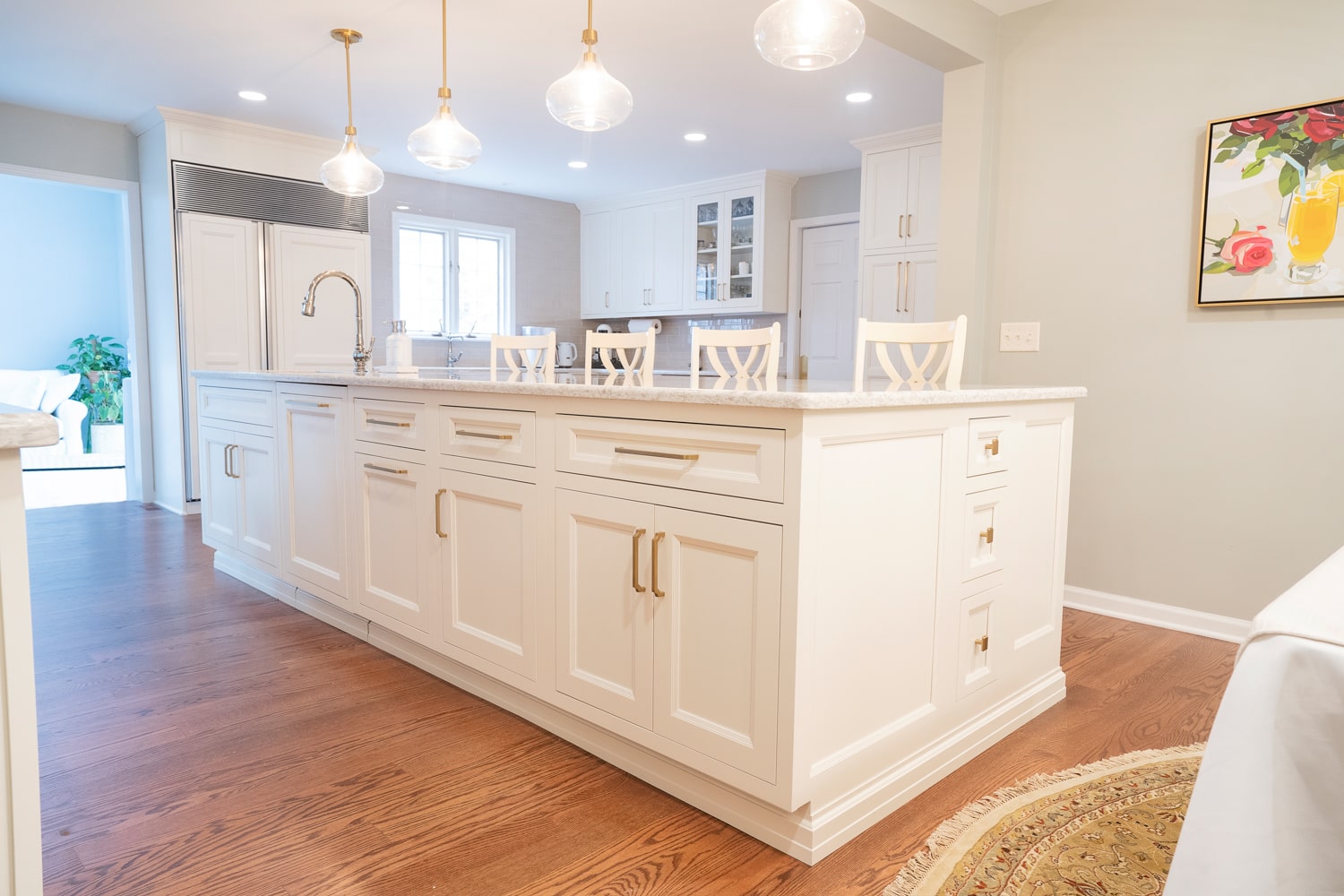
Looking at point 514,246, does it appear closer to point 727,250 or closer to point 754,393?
point 727,250

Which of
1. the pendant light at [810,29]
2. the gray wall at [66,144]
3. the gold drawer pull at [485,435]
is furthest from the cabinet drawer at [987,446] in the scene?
the gray wall at [66,144]

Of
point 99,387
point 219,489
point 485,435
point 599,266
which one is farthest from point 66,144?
point 485,435

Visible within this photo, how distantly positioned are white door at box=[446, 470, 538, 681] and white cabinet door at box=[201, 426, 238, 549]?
1628 mm

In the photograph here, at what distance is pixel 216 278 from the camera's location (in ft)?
17.0

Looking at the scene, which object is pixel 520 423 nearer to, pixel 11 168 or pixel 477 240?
pixel 11 168

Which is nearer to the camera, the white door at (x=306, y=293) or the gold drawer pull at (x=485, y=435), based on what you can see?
the gold drawer pull at (x=485, y=435)

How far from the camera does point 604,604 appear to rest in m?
1.83

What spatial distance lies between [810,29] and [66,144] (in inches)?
203

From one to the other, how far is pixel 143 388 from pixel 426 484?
13.7 ft

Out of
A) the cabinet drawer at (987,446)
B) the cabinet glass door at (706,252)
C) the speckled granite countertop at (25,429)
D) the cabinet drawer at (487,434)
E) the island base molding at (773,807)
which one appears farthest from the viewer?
the cabinet glass door at (706,252)

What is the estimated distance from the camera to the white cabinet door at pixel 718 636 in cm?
152

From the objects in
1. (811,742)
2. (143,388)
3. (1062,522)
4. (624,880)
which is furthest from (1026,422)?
(143,388)

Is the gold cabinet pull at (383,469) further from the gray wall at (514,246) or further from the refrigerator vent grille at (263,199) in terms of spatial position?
the gray wall at (514,246)

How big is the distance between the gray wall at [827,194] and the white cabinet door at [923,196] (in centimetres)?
93
